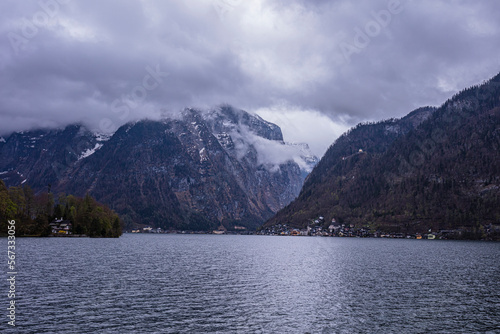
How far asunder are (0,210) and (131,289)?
14484cm

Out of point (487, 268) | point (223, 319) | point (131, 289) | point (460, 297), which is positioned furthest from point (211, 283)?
point (487, 268)

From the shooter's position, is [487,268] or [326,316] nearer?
[326,316]

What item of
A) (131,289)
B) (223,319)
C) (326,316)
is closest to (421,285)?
(326,316)

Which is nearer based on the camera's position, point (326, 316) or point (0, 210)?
A: point (326, 316)

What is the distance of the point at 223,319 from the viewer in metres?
43.7

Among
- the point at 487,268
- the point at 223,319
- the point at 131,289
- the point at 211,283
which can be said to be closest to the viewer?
the point at 223,319

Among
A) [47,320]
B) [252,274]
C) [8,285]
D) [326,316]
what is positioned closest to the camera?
[47,320]

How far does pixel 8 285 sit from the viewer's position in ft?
181

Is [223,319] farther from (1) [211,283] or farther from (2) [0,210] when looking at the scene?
(2) [0,210]

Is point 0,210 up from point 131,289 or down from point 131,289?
up

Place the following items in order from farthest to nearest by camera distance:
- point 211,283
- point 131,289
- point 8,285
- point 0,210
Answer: point 0,210 < point 211,283 < point 131,289 < point 8,285

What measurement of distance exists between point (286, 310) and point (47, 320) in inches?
1105

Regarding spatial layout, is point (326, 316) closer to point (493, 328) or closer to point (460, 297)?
point (493, 328)

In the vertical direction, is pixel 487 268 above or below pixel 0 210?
below
